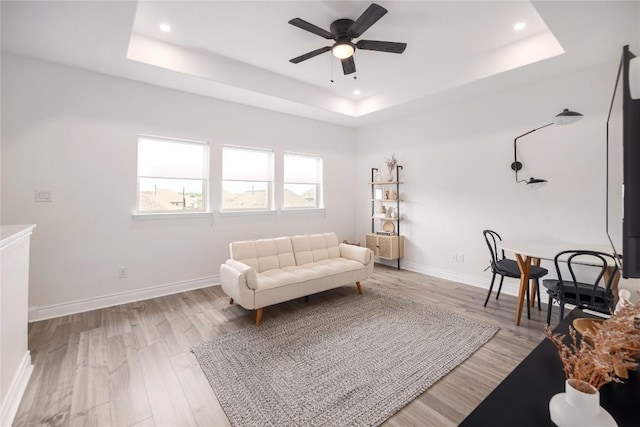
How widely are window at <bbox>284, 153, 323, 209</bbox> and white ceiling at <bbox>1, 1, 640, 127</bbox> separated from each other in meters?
1.18

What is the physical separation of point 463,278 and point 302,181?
10.8 feet

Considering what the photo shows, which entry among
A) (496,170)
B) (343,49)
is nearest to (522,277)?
(496,170)

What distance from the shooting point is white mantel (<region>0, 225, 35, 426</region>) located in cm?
162

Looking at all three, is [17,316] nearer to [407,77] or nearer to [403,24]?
[403,24]

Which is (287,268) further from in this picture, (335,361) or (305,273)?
(335,361)

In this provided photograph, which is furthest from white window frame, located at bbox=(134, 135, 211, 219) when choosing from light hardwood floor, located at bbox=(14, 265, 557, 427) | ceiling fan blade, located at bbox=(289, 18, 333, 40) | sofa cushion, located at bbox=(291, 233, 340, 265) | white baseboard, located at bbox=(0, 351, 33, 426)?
ceiling fan blade, located at bbox=(289, 18, 333, 40)

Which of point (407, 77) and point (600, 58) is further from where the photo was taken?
point (407, 77)

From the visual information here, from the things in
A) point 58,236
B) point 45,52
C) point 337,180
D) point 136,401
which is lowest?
point 136,401

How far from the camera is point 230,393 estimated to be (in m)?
1.92

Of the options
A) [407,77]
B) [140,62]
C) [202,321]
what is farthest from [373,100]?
[202,321]

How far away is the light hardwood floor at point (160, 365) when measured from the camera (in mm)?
1740

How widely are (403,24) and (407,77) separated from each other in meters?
1.32

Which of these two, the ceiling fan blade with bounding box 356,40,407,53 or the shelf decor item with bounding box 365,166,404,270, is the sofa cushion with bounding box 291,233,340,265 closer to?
the shelf decor item with bounding box 365,166,404,270

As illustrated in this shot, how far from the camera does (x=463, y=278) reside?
4371 mm
